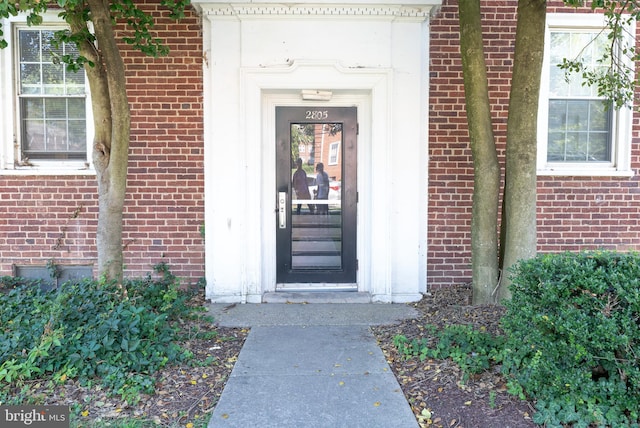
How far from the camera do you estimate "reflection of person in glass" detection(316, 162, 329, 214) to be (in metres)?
6.09

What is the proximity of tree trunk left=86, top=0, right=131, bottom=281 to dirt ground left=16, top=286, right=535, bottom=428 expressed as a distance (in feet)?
4.27

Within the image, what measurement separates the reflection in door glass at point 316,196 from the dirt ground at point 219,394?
1954mm

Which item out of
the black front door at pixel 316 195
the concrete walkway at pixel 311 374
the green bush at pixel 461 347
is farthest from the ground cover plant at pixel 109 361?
the black front door at pixel 316 195

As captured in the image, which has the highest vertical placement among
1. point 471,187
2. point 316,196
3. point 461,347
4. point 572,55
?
point 572,55

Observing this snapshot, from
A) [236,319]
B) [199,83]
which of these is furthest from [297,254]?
[199,83]

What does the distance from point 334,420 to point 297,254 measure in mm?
3225

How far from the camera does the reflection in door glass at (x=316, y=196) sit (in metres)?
6.06

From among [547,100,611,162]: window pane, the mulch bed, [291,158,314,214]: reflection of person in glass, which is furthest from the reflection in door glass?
[547,100,611,162]: window pane

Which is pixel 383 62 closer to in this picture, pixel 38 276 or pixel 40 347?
pixel 40 347

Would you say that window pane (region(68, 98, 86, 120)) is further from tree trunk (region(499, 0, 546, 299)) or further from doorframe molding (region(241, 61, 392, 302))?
tree trunk (region(499, 0, 546, 299))

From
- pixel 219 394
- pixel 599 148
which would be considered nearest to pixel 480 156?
pixel 599 148

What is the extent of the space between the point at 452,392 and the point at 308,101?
388 cm

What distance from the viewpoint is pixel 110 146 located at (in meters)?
4.75

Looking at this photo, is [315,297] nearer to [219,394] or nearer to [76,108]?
[219,394]
